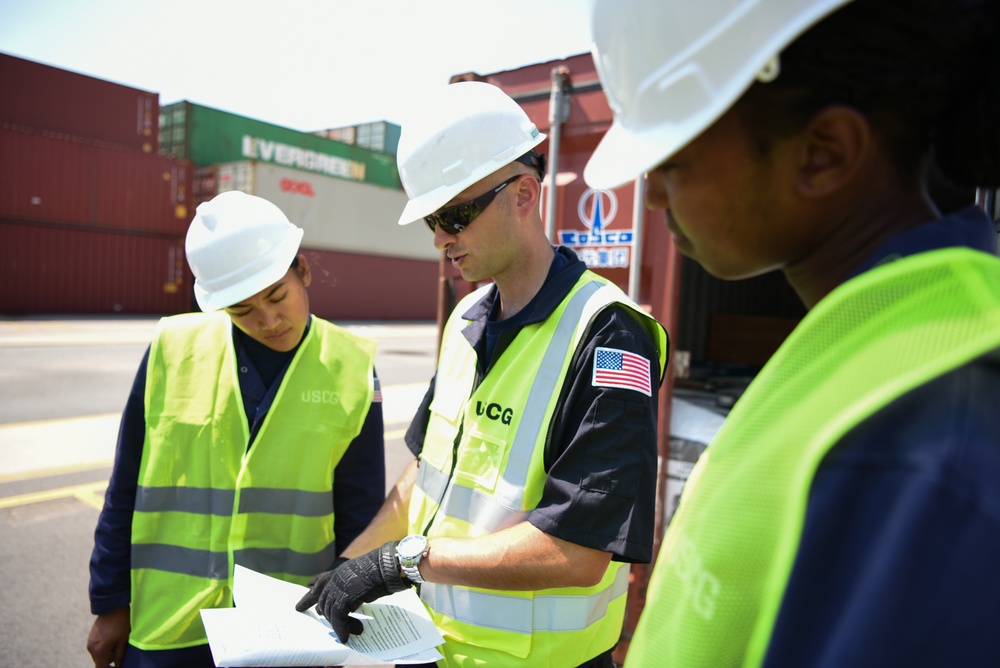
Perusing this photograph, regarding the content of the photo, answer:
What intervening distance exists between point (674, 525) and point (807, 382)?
0.22 m

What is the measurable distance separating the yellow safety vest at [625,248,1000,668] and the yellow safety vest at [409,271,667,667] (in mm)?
828

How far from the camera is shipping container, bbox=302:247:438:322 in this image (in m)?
25.8

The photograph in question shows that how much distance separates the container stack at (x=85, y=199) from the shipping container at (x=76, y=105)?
32 mm

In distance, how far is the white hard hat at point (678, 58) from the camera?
638 millimetres

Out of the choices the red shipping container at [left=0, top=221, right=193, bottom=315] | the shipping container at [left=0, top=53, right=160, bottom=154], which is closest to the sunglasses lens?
the red shipping container at [left=0, top=221, right=193, bottom=315]

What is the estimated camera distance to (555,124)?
10.5 feet

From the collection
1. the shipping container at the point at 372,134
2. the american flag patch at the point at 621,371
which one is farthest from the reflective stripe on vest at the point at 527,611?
the shipping container at the point at 372,134

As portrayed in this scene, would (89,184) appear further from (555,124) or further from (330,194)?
(555,124)

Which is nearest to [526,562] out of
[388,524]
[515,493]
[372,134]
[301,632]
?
[515,493]

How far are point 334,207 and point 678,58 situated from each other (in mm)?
26169

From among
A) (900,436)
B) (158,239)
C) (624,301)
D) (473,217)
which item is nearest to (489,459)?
(624,301)

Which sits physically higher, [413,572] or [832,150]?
[832,150]

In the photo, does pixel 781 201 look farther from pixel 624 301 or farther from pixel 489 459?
pixel 489 459

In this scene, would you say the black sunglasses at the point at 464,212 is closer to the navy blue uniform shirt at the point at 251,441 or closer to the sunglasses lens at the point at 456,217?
the sunglasses lens at the point at 456,217
